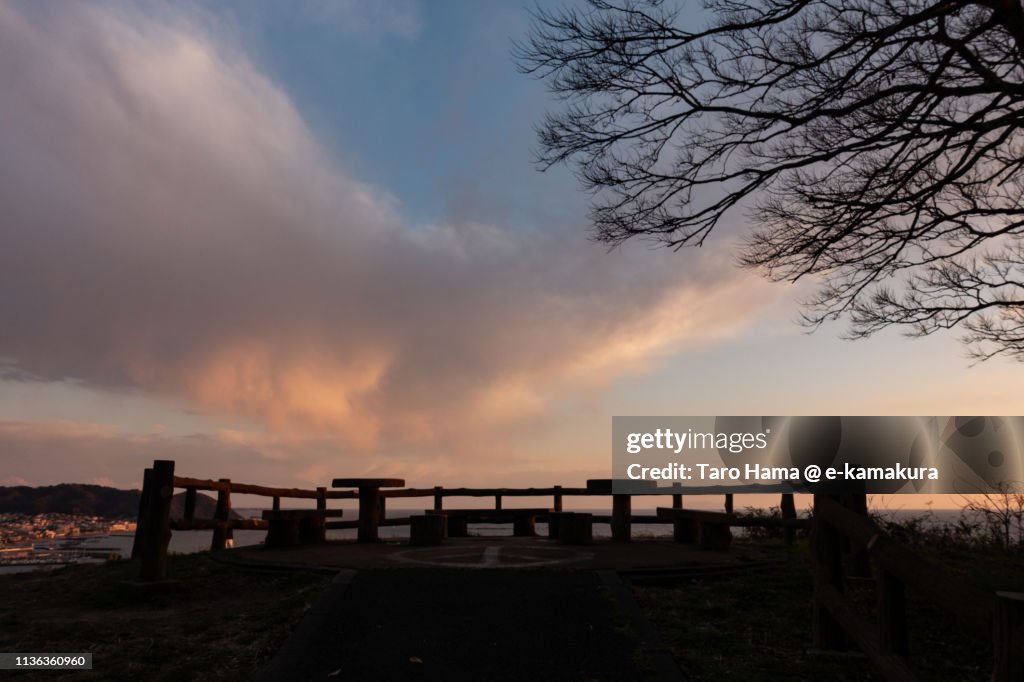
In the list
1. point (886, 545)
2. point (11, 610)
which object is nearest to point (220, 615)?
point (11, 610)

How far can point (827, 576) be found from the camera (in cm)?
668

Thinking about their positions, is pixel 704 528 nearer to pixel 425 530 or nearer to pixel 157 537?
pixel 425 530

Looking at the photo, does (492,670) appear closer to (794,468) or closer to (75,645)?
(75,645)

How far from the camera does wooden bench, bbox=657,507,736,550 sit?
1232 cm

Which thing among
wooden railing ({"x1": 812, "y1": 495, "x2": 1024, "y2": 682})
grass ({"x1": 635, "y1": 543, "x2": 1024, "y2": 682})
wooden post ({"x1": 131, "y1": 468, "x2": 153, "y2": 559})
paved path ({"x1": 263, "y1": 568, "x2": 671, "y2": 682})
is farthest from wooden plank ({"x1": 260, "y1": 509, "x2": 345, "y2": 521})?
wooden railing ({"x1": 812, "y1": 495, "x2": 1024, "y2": 682})

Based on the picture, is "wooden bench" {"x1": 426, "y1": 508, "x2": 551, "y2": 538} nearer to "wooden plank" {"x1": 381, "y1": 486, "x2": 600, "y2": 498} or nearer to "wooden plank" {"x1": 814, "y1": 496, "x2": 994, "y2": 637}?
"wooden plank" {"x1": 381, "y1": 486, "x2": 600, "y2": 498}

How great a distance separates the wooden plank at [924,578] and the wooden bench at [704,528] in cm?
633

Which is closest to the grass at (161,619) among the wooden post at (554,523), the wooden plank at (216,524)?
the wooden plank at (216,524)

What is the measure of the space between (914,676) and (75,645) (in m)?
7.25

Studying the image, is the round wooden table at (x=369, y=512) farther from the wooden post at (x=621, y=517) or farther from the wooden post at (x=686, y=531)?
the wooden post at (x=686, y=531)

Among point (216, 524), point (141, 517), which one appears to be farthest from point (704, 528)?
point (141, 517)

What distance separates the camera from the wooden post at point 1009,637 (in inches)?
141

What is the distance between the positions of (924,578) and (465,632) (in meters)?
3.94

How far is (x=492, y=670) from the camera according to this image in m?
5.71
